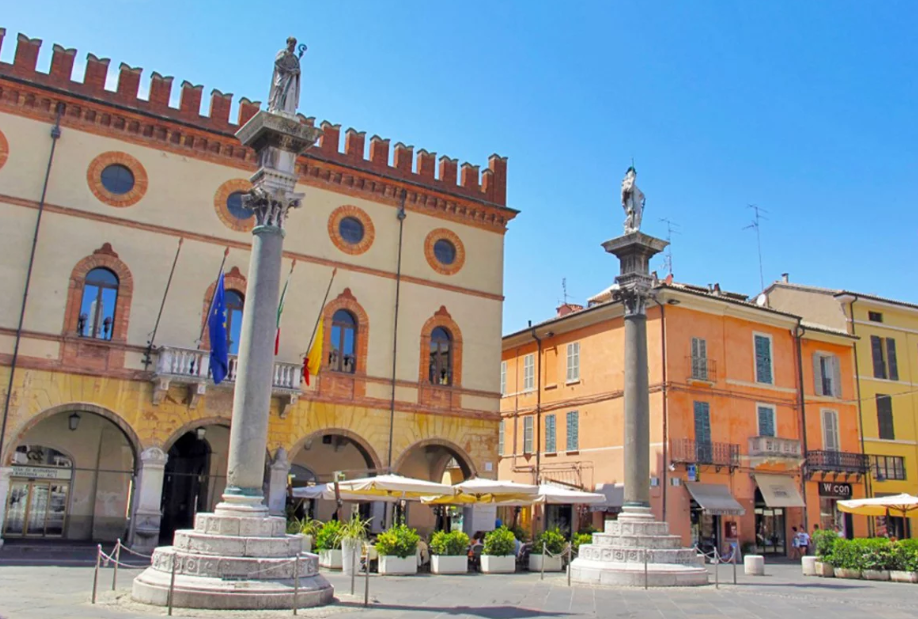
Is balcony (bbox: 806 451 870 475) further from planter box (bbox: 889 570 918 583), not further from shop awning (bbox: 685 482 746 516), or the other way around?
planter box (bbox: 889 570 918 583)

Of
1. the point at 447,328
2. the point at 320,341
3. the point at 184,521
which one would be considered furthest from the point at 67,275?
the point at 447,328

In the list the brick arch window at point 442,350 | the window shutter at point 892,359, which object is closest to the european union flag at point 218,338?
the brick arch window at point 442,350

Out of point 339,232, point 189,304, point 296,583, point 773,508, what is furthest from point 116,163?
point 773,508

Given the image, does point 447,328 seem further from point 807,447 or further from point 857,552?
point 807,447

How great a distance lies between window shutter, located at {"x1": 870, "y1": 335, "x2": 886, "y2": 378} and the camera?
121 feet

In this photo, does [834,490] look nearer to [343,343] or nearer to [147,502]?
[343,343]

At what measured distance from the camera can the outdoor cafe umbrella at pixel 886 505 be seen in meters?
25.8

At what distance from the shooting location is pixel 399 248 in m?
27.9

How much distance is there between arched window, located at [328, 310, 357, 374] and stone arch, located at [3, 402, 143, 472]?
20.0ft

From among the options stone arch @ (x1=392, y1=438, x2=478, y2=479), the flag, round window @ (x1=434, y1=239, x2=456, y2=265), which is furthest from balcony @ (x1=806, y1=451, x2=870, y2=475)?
the flag

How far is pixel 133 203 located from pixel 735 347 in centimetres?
2209

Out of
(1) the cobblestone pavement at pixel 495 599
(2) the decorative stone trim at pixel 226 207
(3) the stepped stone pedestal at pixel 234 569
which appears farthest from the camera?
(2) the decorative stone trim at pixel 226 207

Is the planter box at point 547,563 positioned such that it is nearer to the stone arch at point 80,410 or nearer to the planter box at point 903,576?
the planter box at point 903,576

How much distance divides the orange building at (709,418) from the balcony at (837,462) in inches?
2.5
